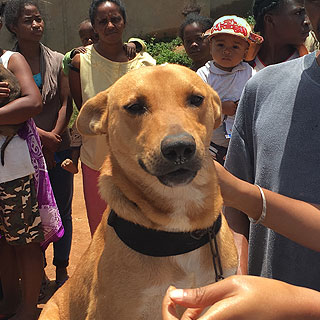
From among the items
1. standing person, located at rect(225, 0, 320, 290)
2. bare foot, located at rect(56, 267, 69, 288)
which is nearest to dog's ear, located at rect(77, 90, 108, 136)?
standing person, located at rect(225, 0, 320, 290)

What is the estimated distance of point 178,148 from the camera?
6.16ft

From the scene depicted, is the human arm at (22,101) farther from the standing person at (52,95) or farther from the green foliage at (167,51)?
the green foliage at (167,51)

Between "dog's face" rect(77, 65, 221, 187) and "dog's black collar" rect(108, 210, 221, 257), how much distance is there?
23 centimetres

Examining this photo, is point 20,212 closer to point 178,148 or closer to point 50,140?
point 50,140

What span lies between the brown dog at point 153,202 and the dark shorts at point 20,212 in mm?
1388

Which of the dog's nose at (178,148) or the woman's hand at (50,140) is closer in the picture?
the dog's nose at (178,148)

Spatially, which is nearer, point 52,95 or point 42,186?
point 42,186

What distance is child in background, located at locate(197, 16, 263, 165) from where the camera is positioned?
449 cm

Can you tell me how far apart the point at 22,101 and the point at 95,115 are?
135 cm

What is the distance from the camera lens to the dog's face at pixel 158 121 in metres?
1.94

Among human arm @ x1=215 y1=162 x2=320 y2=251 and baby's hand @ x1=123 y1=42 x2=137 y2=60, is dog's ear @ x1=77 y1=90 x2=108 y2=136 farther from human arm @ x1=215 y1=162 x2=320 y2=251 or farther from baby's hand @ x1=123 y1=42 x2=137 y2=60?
baby's hand @ x1=123 y1=42 x2=137 y2=60

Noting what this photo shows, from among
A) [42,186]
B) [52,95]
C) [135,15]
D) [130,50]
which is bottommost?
[135,15]

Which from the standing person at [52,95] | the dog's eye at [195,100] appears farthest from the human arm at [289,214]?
the standing person at [52,95]

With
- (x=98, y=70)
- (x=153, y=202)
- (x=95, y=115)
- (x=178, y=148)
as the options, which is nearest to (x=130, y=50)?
(x=98, y=70)
